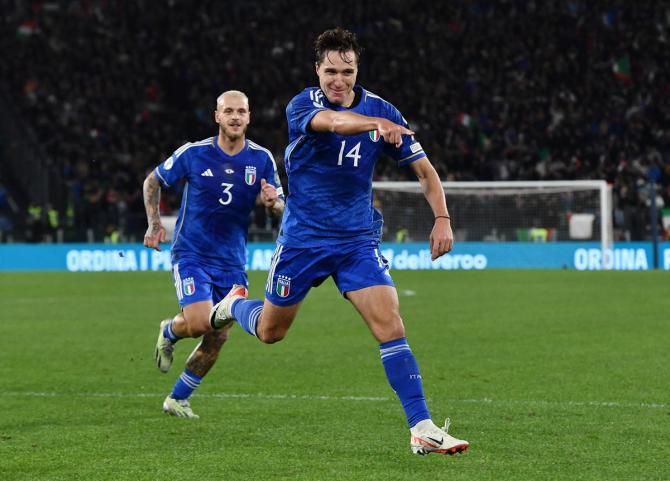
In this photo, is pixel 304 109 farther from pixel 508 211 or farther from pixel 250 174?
pixel 508 211

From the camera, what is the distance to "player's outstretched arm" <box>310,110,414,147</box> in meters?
5.55

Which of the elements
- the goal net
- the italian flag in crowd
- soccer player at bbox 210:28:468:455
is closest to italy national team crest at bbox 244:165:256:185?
soccer player at bbox 210:28:468:455

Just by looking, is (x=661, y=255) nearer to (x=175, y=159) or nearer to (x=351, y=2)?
(x=351, y=2)

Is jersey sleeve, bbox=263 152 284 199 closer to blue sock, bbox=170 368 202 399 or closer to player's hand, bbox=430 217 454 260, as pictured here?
blue sock, bbox=170 368 202 399

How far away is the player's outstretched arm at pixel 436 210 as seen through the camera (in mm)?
6242

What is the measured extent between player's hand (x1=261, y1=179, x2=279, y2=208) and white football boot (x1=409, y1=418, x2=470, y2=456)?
232cm

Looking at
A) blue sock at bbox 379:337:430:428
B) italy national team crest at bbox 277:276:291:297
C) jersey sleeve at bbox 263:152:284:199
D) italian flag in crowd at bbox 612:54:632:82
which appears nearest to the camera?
blue sock at bbox 379:337:430:428

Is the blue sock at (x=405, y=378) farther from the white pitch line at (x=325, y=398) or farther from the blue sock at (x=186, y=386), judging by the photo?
the white pitch line at (x=325, y=398)

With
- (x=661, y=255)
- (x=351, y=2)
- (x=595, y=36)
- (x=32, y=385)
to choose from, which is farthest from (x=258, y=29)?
(x=32, y=385)

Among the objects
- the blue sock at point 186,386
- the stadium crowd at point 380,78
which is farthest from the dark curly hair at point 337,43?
the stadium crowd at point 380,78

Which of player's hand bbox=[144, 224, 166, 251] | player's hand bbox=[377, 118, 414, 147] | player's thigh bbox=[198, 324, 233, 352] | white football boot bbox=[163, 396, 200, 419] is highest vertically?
player's hand bbox=[377, 118, 414, 147]

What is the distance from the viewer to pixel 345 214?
661 cm

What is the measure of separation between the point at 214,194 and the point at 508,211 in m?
20.8

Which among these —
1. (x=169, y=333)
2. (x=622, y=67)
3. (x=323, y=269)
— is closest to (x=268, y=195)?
(x=323, y=269)
